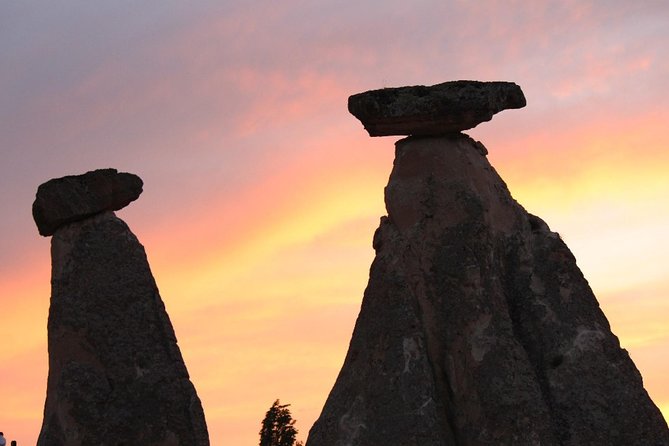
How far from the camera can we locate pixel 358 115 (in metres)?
20.6

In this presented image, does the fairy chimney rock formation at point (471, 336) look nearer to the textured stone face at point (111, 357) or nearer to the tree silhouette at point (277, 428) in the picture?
the textured stone face at point (111, 357)

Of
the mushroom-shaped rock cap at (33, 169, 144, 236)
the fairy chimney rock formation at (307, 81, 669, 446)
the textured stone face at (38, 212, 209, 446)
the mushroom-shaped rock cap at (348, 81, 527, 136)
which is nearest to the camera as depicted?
the fairy chimney rock formation at (307, 81, 669, 446)

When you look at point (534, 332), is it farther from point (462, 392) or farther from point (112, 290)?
point (112, 290)

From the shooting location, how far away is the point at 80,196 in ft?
65.4

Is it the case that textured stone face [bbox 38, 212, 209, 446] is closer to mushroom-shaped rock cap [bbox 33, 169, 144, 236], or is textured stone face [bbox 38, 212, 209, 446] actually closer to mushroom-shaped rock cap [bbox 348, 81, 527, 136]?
mushroom-shaped rock cap [bbox 33, 169, 144, 236]

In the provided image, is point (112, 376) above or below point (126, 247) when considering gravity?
below

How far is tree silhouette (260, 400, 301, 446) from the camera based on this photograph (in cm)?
2986

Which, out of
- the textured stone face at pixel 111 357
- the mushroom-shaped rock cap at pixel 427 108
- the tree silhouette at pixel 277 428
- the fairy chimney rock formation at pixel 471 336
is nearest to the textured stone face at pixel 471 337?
the fairy chimney rock formation at pixel 471 336

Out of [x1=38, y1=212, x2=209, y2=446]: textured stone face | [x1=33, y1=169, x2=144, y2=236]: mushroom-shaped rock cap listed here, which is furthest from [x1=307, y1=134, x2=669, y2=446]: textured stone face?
[x1=33, y1=169, x2=144, y2=236]: mushroom-shaped rock cap

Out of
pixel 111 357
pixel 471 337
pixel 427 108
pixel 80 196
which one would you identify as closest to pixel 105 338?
pixel 111 357

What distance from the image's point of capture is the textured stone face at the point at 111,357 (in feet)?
63.9

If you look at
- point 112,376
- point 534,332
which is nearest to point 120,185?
point 112,376

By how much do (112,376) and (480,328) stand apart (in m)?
4.34

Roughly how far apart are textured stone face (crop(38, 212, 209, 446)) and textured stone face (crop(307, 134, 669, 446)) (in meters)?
1.81
